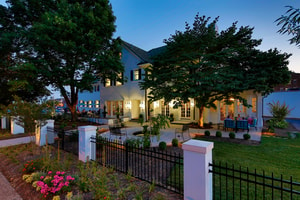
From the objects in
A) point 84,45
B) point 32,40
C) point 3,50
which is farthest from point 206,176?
point 3,50

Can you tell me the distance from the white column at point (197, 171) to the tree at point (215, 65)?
7.69 metres

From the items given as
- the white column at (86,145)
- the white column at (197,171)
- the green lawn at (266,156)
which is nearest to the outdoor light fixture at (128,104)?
the green lawn at (266,156)

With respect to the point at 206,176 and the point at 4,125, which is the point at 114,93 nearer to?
Result: the point at 4,125

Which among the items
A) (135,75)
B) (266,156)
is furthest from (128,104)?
(266,156)

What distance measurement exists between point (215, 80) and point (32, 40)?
15730 millimetres

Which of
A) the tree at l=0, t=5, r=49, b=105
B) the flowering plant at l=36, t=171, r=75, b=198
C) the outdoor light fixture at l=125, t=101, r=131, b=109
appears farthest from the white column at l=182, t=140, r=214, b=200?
the outdoor light fixture at l=125, t=101, r=131, b=109

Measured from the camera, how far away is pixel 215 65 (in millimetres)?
10445

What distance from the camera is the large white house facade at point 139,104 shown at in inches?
541

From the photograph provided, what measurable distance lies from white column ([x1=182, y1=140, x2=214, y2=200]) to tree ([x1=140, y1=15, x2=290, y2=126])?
769 cm

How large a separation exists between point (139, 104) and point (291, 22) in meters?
16.3

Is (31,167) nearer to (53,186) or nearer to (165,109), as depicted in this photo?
(53,186)

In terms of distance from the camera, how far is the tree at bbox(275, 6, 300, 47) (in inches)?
121

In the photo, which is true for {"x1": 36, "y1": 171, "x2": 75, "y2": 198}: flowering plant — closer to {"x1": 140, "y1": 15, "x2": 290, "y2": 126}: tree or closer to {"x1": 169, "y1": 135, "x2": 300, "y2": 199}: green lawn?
{"x1": 169, "y1": 135, "x2": 300, "y2": 199}: green lawn

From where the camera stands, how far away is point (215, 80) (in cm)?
998
